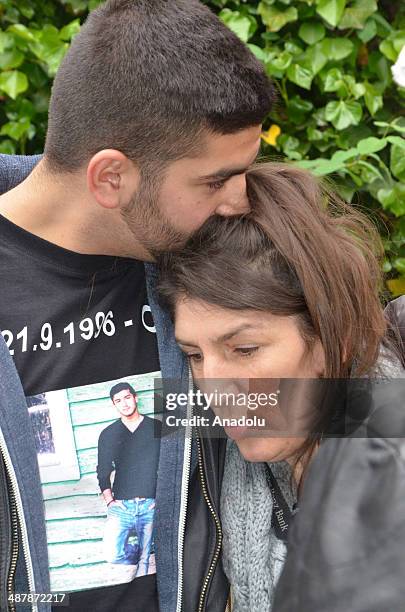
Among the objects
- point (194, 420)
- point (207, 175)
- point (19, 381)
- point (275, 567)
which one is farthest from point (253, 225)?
point (275, 567)

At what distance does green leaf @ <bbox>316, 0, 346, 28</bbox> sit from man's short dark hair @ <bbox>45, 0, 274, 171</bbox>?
113 centimetres

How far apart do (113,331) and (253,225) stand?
0.36m

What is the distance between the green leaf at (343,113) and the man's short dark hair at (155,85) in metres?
1.17

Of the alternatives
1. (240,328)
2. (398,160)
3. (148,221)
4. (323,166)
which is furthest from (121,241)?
(398,160)

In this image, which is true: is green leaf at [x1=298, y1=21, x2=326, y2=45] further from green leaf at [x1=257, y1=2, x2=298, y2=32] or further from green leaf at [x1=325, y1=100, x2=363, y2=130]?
green leaf at [x1=325, y1=100, x2=363, y2=130]

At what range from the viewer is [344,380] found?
5.53 feet

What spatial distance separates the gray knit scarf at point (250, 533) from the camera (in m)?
1.68

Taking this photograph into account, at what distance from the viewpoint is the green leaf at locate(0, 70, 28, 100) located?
9.52ft

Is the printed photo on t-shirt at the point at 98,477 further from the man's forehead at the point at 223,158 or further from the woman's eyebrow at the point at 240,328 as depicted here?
the man's forehead at the point at 223,158

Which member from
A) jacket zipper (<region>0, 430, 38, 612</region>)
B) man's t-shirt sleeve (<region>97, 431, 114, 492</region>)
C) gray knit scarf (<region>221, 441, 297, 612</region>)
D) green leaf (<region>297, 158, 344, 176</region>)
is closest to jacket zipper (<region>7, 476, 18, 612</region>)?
jacket zipper (<region>0, 430, 38, 612</region>)

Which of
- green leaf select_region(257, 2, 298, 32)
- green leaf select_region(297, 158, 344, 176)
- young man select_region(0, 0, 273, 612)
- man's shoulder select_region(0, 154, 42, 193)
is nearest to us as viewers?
young man select_region(0, 0, 273, 612)

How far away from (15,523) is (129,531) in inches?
9.7

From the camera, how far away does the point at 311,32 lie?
2.95m

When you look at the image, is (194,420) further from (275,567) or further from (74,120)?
(74,120)
